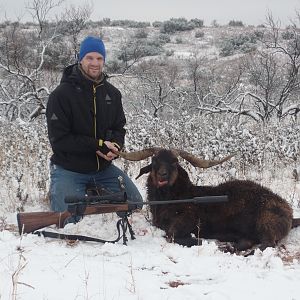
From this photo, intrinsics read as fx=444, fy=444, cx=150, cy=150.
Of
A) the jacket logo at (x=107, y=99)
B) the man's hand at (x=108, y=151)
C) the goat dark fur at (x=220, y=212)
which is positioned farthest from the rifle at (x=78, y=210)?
the jacket logo at (x=107, y=99)

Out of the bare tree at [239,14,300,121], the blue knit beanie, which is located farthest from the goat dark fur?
the bare tree at [239,14,300,121]

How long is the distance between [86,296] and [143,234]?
2.01 meters

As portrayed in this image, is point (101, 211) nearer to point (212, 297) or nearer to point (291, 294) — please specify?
point (212, 297)

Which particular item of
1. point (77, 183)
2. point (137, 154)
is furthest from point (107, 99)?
point (77, 183)

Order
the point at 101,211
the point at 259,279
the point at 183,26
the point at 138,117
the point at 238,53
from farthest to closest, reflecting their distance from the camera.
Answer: the point at 183,26, the point at 238,53, the point at 138,117, the point at 101,211, the point at 259,279

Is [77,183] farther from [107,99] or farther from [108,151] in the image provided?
[107,99]

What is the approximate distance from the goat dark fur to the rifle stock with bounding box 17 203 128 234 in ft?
2.59

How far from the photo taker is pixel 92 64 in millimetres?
5387

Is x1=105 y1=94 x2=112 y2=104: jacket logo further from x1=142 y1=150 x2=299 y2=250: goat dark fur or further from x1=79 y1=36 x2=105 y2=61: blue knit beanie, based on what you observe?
x1=142 y1=150 x2=299 y2=250: goat dark fur

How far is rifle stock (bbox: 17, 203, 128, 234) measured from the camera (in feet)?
14.3

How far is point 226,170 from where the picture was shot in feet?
23.5

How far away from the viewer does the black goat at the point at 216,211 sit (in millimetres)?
4684

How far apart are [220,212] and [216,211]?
45 mm

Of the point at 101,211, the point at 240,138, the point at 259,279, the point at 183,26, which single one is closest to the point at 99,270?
the point at 101,211
